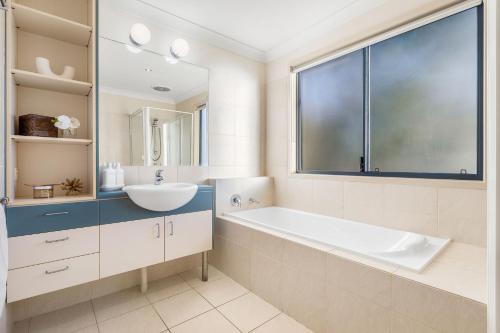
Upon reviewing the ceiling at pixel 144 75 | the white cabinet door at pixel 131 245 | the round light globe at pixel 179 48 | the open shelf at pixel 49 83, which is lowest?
the white cabinet door at pixel 131 245

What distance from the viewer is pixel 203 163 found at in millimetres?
2467

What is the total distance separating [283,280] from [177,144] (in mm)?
1472

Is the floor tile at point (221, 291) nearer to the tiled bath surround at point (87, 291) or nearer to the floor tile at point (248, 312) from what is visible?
the floor tile at point (248, 312)

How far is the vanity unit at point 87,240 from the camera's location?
137 cm

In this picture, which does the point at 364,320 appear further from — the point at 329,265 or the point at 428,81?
the point at 428,81

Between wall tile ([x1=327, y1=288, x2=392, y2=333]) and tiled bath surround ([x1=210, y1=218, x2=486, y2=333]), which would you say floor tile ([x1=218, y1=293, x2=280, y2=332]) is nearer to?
tiled bath surround ([x1=210, y1=218, x2=486, y2=333])

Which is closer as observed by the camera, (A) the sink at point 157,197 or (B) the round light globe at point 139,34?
(A) the sink at point 157,197

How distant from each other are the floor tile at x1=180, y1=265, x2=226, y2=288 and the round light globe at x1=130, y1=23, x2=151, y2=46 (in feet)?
6.83

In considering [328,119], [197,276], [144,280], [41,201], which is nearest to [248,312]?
[197,276]

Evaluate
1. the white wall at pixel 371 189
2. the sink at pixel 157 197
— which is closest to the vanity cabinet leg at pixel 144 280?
the sink at pixel 157 197

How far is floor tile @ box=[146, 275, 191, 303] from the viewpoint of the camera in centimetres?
192

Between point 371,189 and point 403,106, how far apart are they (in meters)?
1.13

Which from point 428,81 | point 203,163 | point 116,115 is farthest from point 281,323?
point 428,81

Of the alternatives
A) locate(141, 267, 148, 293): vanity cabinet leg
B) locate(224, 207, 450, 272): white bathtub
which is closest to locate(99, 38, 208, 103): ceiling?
locate(224, 207, 450, 272): white bathtub
